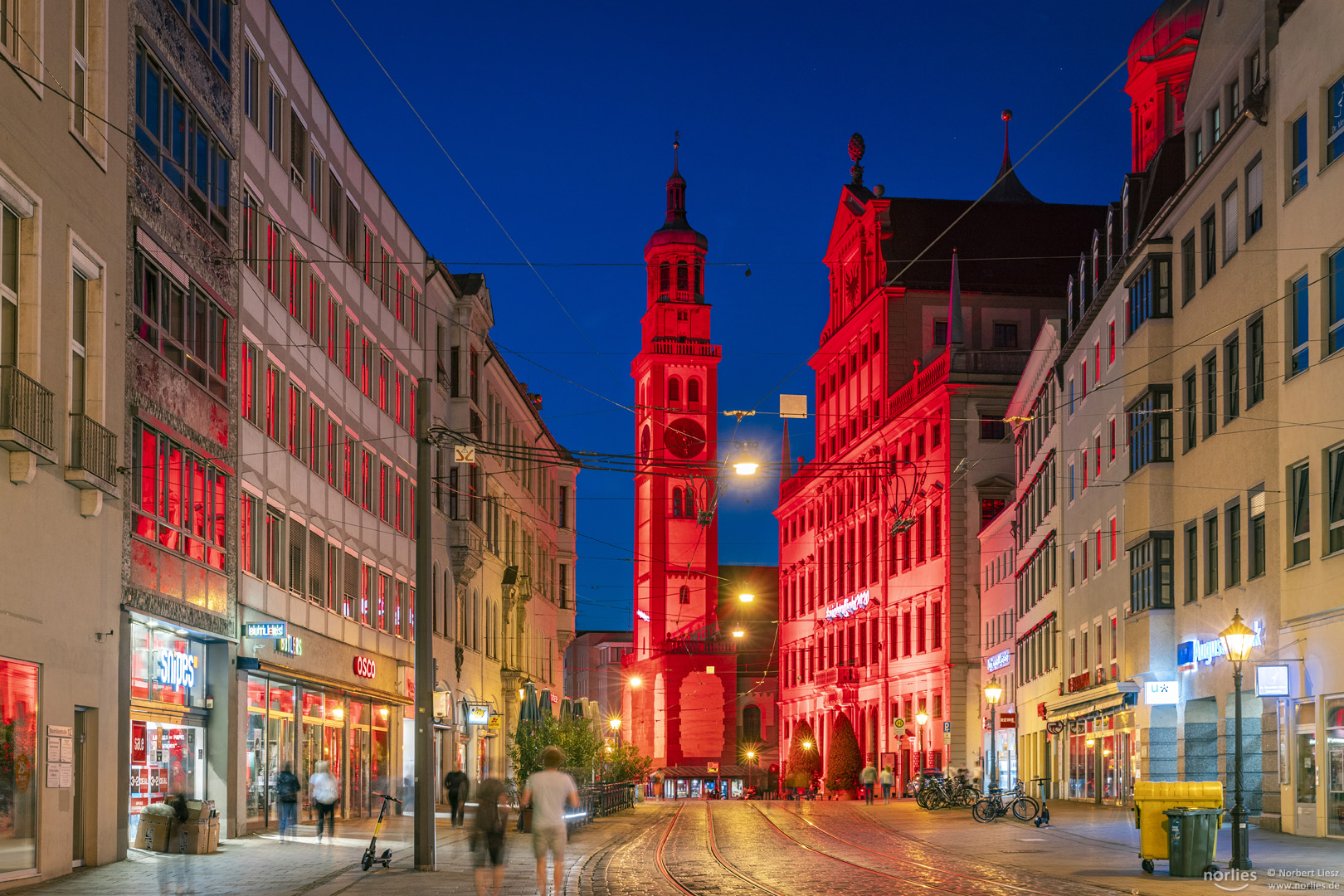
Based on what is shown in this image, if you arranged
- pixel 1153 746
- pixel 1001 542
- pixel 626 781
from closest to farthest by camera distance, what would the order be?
pixel 1153 746 < pixel 626 781 < pixel 1001 542

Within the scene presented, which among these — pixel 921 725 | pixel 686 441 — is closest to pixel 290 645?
pixel 921 725

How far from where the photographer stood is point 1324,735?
31125mm

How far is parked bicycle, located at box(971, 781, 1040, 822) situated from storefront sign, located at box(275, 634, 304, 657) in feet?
53.6

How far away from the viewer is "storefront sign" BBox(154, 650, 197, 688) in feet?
93.5

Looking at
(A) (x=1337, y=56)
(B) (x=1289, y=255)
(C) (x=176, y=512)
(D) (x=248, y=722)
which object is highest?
(A) (x=1337, y=56)

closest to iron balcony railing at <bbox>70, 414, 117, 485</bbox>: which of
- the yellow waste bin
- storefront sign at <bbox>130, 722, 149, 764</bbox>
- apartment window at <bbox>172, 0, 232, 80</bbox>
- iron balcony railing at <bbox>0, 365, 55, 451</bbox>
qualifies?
iron balcony railing at <bbox>0, 365, 55, 451</bbox>

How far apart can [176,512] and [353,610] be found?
14773 millimetres

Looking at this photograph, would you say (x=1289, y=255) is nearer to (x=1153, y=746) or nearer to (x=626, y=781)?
(x=1153, y=746)

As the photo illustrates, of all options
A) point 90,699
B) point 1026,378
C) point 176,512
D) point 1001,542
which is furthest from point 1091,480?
point 90,699

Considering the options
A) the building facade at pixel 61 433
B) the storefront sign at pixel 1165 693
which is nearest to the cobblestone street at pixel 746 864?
the building facade at pixel 61 433

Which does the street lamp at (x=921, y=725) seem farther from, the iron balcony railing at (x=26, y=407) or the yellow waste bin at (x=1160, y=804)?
the iron balcony railing at (x=26, y=407)

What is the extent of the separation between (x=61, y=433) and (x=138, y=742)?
20.7 ft

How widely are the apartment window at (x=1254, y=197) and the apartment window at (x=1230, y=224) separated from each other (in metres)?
0.58

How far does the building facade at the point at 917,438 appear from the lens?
263 ft
